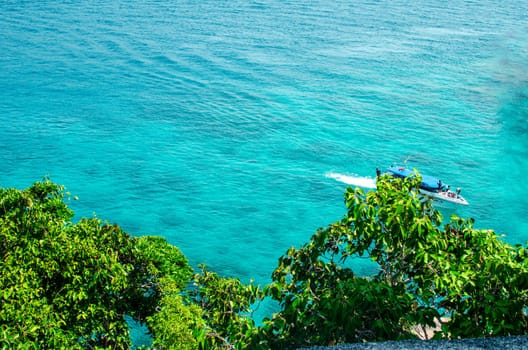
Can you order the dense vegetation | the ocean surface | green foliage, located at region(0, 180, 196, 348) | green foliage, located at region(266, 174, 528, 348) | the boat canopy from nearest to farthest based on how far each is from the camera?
1. green foliage, located at region(266, 174, 528, 348)
2. the dense vegetation
3. green foliage, located at region(0, 180, 196, 348)
4. the ocean surface
5. the boat canopy

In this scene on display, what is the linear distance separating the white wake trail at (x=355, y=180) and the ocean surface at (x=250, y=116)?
217 mm

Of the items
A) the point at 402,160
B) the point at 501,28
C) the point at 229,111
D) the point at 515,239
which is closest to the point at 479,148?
the point at 402,160

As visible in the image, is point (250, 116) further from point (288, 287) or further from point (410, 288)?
point (410, 288)

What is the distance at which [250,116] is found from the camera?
67250mm

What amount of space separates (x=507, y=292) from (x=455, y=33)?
96.2m

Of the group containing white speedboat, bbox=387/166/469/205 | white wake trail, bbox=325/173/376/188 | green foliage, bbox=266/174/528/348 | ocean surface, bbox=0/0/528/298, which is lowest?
green foliage, bbox=266/174/528/348

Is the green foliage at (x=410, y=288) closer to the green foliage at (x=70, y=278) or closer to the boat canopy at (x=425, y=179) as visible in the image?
the green foliage at (x=70, y=278)

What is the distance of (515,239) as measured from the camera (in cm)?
4591

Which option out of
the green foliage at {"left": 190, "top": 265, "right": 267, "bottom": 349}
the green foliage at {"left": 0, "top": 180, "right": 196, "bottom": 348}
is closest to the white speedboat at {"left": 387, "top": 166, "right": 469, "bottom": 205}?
the green foliage at {"left": 190, "top": 265, "right": 267, "bottom": 349}

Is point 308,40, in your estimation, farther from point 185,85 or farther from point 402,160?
point 402,160

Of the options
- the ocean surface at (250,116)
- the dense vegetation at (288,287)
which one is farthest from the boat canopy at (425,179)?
the dense vegetation at (288,287)

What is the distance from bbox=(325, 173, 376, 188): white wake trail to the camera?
5316 cm

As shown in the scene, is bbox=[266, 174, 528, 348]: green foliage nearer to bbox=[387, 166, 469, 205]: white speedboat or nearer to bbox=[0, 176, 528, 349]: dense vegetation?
bbox=[0, 176, 528, 349]: dense vegetation

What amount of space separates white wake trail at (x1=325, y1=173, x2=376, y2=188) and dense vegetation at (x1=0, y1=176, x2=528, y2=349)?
1449 inches
